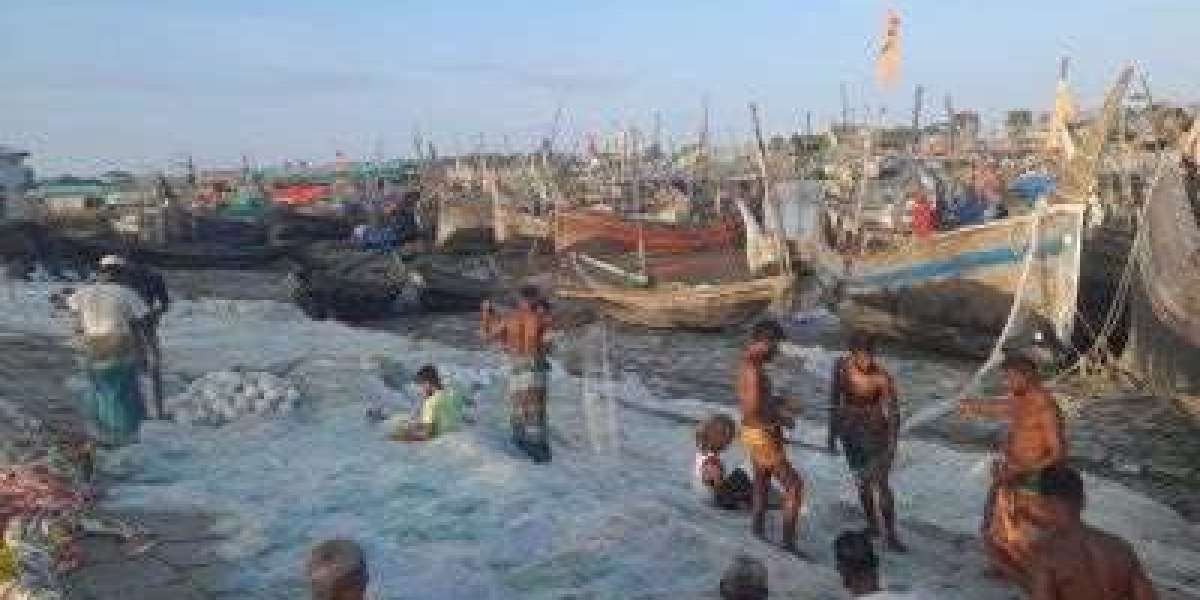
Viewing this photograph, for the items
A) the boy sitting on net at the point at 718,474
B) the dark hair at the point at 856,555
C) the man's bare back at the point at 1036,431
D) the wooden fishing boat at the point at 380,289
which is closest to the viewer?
the dark hair at the point at 856,555

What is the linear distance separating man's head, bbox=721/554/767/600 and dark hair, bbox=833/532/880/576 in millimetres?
601

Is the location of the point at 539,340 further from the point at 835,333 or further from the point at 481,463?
the point at 835,333

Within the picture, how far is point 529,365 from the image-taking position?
10578 millimetres

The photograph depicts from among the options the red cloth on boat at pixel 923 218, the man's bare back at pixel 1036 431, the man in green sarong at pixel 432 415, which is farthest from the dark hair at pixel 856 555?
the red cloth on boat at pixel 923 218

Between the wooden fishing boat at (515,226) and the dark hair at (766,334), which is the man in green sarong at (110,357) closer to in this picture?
the dark hair at (766,334)

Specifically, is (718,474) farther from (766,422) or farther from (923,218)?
(923,218)

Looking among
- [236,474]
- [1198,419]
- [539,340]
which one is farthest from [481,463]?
[1198,419]

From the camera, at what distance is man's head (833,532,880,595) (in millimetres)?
7094

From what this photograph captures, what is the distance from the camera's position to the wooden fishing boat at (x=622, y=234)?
115 ft

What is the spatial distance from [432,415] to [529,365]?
35.1 inches

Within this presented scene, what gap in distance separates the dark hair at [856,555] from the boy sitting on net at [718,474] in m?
2.29

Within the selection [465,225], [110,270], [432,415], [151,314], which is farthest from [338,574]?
[465,225]

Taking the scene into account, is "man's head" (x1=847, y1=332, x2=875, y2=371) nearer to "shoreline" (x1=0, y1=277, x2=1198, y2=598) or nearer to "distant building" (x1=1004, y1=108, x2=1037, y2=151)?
"shoreline" (x1=0, y1=277, x2=1198, y2=598)

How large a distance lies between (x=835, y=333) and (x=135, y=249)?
58.0 feet
